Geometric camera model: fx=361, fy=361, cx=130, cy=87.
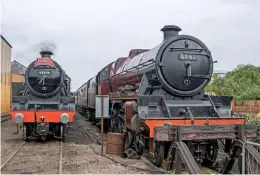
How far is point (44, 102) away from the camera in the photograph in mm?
13070

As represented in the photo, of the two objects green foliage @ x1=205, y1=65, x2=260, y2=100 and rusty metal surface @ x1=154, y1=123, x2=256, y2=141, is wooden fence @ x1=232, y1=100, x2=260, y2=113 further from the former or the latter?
rusty metal surface @ x1=154, y1=123, x2=256, y2=141

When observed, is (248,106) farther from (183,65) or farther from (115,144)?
(183,65)

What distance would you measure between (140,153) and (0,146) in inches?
202

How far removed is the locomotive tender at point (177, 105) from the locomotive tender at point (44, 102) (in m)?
3.58

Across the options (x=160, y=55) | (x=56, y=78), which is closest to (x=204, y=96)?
(x=160, y=55)

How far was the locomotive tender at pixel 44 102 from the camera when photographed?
12.4 meters

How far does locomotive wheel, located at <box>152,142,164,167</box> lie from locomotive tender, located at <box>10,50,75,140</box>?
→ 4920mm

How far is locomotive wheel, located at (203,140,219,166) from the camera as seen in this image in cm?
838

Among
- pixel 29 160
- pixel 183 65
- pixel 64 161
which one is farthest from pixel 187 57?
pixel 29 160

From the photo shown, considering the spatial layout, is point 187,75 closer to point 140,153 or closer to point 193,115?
point 193,115

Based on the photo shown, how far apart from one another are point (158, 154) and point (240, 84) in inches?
878

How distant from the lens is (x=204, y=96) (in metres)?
9.26

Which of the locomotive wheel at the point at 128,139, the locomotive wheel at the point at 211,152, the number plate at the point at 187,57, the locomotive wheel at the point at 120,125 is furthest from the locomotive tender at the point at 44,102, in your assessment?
the locomotive wheel at the point at 211,152

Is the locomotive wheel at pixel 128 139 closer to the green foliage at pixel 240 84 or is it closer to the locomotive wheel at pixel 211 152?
the locomotive wheel at pixel 211 152
